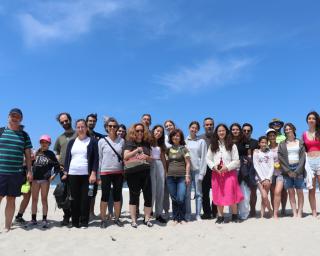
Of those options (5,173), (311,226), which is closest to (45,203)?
(5,173)

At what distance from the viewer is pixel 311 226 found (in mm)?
6988

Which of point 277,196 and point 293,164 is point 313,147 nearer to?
point 293,164

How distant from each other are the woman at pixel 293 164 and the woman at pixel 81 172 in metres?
4.02

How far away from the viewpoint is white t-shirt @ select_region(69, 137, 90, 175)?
7094 mm

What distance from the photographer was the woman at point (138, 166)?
7.12 metres

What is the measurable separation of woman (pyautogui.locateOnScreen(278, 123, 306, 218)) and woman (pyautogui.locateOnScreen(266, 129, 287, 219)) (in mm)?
123

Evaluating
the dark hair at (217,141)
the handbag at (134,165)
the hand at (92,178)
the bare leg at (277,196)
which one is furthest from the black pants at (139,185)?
the bare leg at (277,196)

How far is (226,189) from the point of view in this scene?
25.0ft

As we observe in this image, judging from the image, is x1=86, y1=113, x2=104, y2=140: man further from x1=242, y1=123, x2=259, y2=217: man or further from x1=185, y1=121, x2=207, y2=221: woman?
x1=242, y1=123, x2=259, y2=217: man

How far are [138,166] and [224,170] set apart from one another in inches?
71.4

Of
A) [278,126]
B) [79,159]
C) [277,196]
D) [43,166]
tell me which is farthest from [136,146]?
[278,126]

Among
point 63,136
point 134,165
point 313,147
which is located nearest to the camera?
point 134,165

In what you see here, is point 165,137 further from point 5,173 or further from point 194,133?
point 5,173

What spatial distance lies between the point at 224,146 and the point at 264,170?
1091 mm
